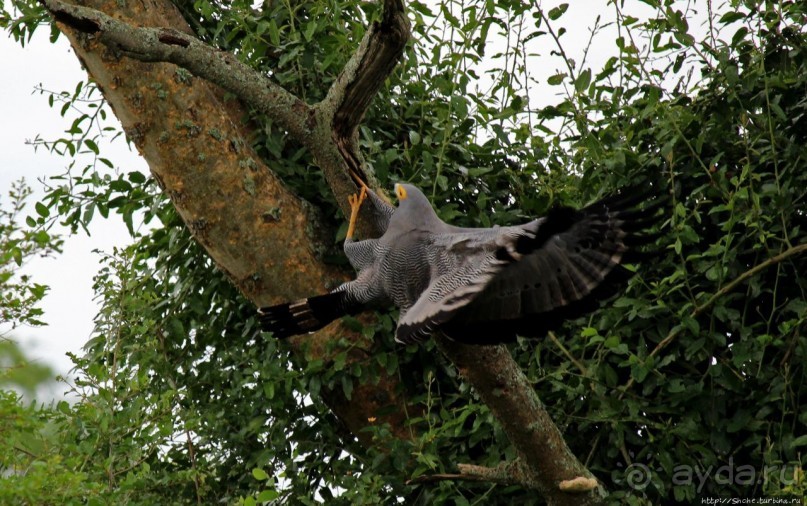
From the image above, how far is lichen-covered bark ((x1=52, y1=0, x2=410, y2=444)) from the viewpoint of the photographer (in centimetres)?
364

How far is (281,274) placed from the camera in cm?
363

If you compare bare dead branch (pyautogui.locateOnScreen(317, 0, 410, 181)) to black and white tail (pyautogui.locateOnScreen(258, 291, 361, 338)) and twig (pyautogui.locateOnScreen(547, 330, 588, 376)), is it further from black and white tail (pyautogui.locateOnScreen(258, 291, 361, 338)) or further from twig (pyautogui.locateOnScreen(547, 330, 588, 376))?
twig (pyautogui.locateOnScreen(547, 330, 588, 376))

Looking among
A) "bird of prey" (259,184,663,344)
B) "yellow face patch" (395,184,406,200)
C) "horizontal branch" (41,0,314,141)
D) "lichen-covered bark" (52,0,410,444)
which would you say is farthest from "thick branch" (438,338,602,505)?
"horizontal branch" (41,0,314,141)

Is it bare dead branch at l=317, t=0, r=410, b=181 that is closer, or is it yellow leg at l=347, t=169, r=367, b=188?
bare dead branch at l=317, t=0, r=410, b=181

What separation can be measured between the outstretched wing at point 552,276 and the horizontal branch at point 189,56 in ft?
2.51

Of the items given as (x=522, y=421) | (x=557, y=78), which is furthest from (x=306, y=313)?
(x=557, y=78)

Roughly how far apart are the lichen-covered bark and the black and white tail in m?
0.36

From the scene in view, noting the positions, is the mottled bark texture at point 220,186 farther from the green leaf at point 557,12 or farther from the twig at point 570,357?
the green leaf at point 557,12

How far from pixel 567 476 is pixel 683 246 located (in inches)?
36.0

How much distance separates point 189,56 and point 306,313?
86 centimetres

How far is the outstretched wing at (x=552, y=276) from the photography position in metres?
2.76

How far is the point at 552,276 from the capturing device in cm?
280

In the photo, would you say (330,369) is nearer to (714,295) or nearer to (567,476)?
(567,476)

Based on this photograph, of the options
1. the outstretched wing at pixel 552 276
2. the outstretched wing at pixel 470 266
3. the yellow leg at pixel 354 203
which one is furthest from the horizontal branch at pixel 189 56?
the outstretched wing at pixel 552 276
